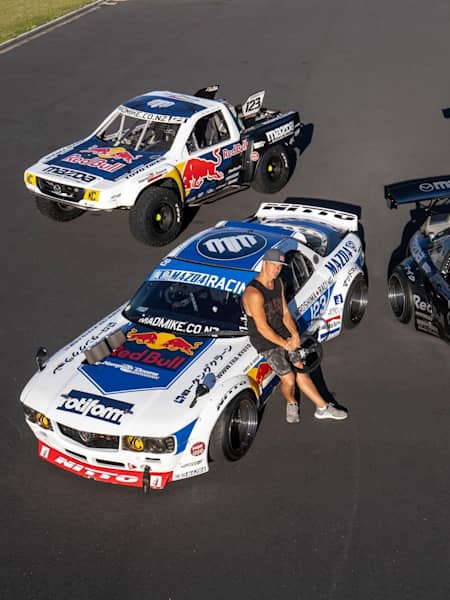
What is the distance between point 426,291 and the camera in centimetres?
827

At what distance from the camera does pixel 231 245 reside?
8039 millimetres

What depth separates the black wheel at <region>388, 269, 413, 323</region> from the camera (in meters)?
8.62

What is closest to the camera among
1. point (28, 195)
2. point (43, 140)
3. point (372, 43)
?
point (28, 195)

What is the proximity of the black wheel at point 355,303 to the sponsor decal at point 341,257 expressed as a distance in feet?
0.75

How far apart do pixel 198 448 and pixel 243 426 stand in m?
0.68

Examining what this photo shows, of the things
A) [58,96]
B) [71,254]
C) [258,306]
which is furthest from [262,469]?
[58,96]

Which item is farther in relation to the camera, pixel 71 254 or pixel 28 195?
pixel 28 195

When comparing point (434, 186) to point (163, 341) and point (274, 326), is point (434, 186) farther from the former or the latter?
point (163, 341)

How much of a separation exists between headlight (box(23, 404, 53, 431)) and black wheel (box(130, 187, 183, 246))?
4.47 metres

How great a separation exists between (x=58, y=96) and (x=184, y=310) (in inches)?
466

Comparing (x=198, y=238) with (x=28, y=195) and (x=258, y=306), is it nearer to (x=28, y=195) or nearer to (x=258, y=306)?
(x=258, y=306)

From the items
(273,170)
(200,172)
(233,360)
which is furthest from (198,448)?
(273,170)

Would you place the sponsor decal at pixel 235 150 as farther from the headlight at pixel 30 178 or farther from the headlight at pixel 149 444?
the headlight at pixel 149 444

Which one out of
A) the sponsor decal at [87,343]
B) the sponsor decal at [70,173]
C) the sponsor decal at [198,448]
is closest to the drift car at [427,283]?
the sponsor decal at [198,448]
